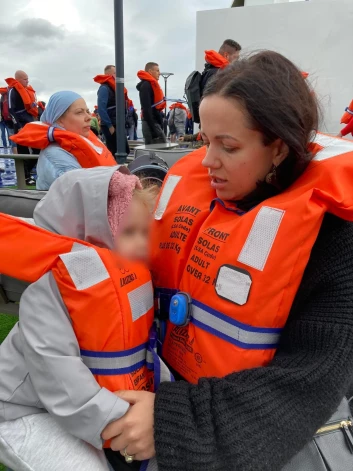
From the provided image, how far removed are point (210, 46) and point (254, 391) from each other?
11552 millimetres

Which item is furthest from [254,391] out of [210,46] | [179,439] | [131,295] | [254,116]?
[210,46]

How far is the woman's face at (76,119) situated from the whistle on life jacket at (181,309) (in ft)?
9.11

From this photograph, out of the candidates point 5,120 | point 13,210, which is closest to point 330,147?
point 13,210

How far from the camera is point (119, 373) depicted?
126 cm

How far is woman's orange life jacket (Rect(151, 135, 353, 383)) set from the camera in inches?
45.6

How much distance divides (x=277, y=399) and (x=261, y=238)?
445mm

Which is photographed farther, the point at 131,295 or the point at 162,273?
the point at 162,273

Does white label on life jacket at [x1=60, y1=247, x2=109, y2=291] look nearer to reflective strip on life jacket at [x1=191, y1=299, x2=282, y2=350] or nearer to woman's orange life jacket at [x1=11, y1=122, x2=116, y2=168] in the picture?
reflective strip on life jacket at [x1=191, y1=299, x2=282, y2=350]

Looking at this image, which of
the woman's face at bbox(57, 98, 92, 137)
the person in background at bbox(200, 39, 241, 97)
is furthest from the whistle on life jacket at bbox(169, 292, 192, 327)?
the person in background at bbox(200, 39, 241, 97)

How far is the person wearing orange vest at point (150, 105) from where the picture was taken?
7680 millimetres

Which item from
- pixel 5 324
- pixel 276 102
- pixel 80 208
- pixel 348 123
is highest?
pixel 276 102

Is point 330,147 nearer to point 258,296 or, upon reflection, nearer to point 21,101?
point 258,296

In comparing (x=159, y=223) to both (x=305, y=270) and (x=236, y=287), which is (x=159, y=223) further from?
(x=305, y=270)

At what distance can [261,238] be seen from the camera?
1.20 metres
